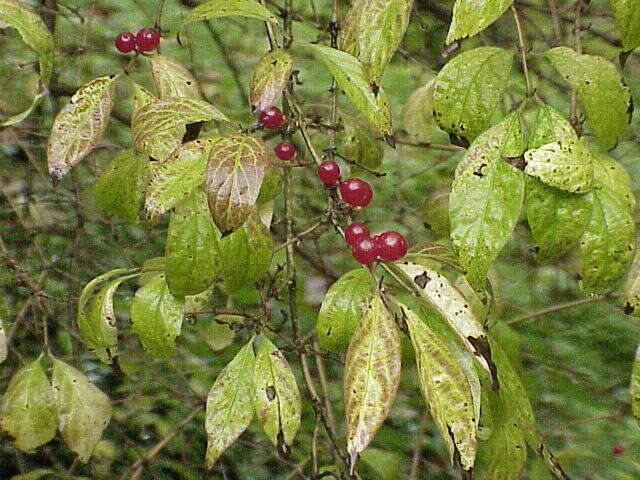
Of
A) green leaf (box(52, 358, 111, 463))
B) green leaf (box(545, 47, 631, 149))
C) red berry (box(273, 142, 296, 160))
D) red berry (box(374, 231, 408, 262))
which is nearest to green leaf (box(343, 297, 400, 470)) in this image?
red berry (box(374, 231, 408, 262))

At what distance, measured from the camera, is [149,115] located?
2.97 ft

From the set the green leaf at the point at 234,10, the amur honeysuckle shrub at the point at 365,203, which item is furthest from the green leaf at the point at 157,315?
the green leaf at the point at 234,10

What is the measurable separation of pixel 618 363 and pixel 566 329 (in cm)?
18

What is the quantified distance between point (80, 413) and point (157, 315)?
39cm

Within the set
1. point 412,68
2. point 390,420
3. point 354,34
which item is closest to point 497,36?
point 412,68

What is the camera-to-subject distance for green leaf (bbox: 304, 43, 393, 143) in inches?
33.7

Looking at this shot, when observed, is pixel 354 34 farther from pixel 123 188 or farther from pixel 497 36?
pixel 497 36

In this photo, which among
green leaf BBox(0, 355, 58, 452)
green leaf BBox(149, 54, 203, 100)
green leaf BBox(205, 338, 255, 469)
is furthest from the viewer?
green leaf BBox(0, 355, 58, 452)

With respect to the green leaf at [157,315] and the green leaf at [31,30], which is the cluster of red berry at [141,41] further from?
the green leaf at [157,315]

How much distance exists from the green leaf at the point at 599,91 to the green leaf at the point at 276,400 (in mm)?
445

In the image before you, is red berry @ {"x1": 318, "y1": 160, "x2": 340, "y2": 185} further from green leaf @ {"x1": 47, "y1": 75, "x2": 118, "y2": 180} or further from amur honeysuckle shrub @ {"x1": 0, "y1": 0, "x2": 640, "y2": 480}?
green leaf @ {"x1": 47, "y1": 75, "x2": 118, "y2": 180}

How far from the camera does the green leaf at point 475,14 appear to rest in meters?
0.79

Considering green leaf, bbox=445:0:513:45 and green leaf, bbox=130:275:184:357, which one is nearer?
green leaf, bbox=445:0:513:45

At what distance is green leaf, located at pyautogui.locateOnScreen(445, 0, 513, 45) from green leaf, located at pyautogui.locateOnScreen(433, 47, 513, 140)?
0.35 ft
